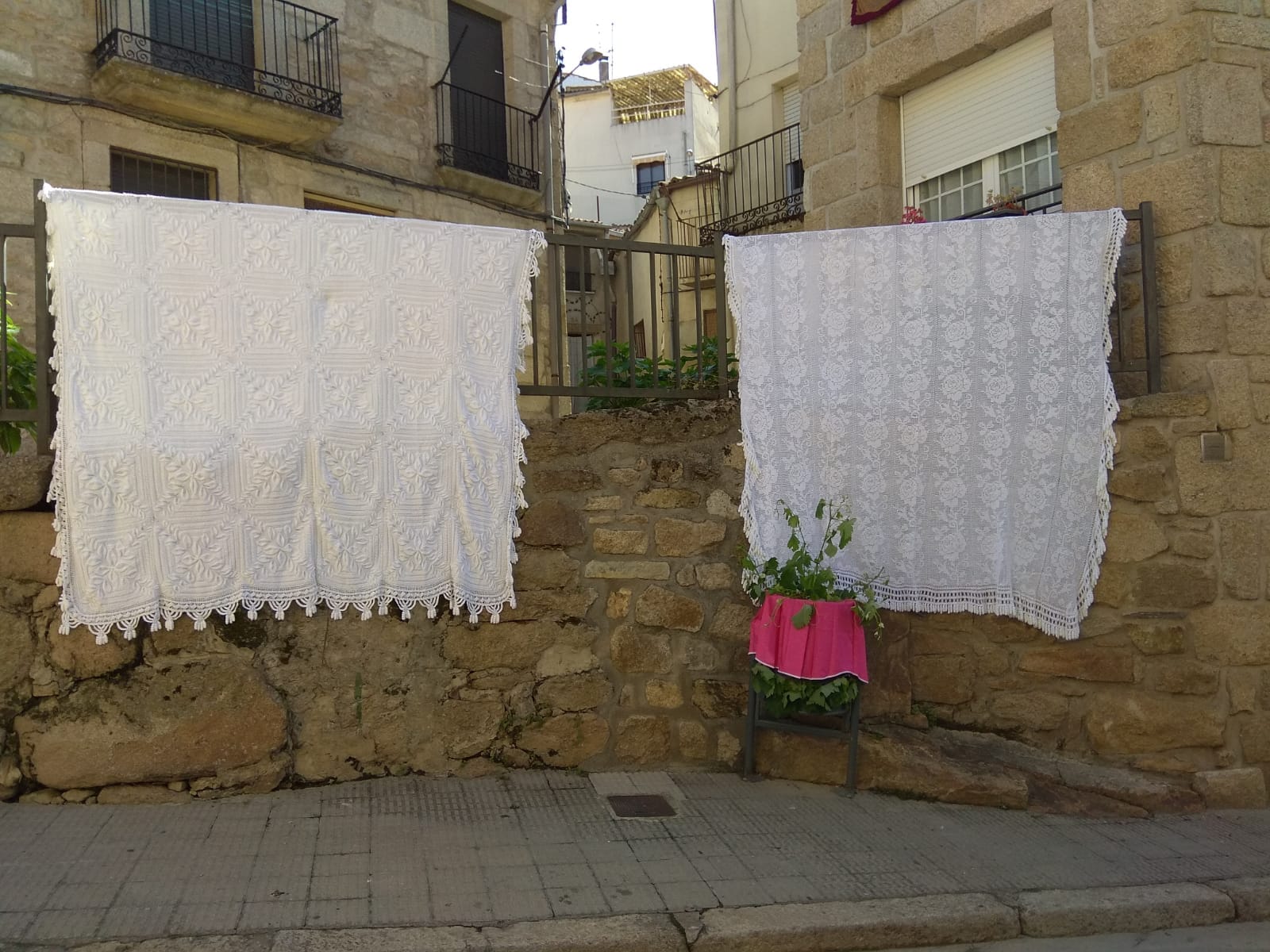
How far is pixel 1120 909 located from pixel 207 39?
35.4ft

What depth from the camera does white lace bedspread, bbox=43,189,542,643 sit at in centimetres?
377

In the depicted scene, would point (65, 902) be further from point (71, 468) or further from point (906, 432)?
point (906, 432)

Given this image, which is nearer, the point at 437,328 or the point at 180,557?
the point at 180,557

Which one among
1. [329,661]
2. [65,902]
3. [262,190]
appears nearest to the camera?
[65,902]

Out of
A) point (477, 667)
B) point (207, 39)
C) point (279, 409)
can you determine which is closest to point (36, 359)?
point (279, 409)

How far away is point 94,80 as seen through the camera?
9930 millimetres

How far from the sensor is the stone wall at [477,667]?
387cm

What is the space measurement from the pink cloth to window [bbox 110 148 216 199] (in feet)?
26.9

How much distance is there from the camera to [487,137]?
532 inches

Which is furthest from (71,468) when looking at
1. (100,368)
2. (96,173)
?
(96,173)

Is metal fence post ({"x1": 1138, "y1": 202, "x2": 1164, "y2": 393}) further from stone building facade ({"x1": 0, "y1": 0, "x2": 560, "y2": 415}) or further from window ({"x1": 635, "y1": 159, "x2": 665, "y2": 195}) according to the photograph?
window ({"x1": 635, "y1": 159, "x2": 665, "y2": 195})

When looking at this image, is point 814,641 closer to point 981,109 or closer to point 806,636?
point 806,636

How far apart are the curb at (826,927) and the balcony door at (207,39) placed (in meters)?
9.12

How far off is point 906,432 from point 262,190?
8.56 meters
